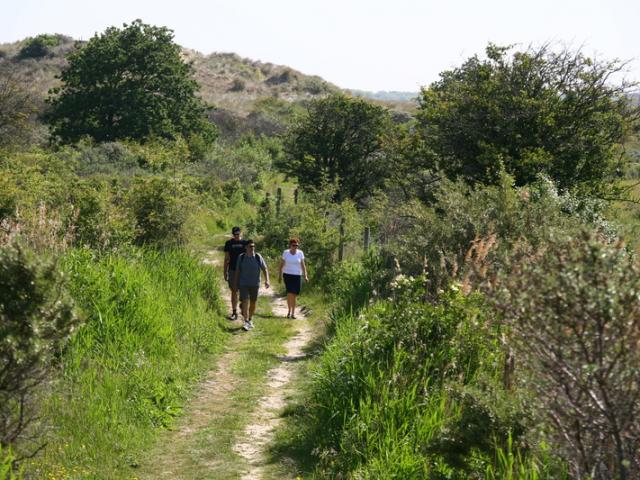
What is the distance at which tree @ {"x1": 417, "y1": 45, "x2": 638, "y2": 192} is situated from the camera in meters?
16.0

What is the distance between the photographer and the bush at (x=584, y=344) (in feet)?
11.2

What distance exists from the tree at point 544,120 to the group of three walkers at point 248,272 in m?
5.10

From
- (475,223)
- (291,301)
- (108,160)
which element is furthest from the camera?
(108,160)

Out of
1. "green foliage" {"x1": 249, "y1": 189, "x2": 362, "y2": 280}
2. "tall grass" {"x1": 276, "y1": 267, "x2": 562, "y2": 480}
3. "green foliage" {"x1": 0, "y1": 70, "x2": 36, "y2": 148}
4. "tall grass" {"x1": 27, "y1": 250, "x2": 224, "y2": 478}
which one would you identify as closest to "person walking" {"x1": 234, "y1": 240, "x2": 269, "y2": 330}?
"tall grass" {"x1": 27, "y1": 250, "x2": 224, "y2": 478}

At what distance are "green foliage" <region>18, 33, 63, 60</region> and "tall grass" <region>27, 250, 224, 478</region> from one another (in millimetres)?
79847

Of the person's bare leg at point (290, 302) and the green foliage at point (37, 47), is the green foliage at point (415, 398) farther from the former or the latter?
the green foliage at point (37, 47)

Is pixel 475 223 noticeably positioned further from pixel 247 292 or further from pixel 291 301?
pixel 291 301

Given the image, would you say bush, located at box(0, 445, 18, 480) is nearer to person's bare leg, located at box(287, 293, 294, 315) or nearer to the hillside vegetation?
the hillside vegetation

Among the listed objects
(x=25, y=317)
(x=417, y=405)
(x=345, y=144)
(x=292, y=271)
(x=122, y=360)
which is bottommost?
(x=122, y=360)

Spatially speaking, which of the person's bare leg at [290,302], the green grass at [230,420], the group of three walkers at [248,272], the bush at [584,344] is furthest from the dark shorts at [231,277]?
the bush at [584,344]

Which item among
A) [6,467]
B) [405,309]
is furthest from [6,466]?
[405,309]

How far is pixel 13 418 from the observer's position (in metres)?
6.17

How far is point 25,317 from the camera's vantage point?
5.68m

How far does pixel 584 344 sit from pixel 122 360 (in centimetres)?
643
